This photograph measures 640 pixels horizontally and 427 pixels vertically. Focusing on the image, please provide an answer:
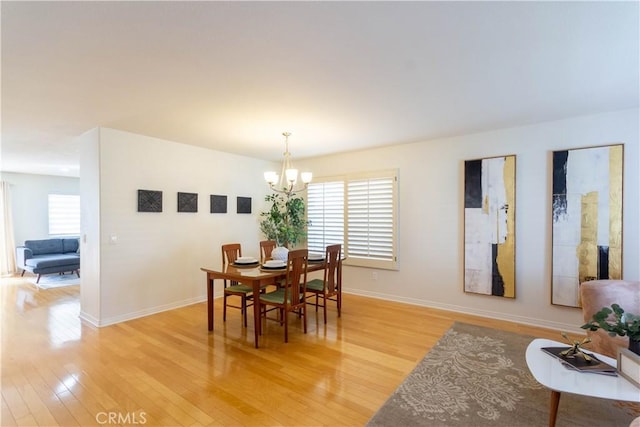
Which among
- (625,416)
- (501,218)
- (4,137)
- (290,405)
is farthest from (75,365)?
(501,218)

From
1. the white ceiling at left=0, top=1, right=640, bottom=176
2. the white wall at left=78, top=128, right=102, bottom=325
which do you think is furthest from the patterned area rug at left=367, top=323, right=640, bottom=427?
the white wall at left=78, top=128, right=102, bottom=325

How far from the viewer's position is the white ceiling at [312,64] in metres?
1.69

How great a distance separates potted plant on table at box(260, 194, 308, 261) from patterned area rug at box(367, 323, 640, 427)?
286 cm

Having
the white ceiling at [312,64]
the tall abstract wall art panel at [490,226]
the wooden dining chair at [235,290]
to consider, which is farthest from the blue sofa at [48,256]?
the tall abstract wall art panel at [490,226]

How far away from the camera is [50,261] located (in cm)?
629

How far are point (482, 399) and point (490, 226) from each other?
7.81ft

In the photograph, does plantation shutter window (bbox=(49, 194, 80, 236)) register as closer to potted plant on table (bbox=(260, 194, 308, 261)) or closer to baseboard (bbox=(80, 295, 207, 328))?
baseboard (bbox=(80, 295, 207, 328))

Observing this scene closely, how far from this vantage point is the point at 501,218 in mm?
3896

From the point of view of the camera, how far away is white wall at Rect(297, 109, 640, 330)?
10.9 feet

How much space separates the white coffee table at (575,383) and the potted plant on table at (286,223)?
349cm

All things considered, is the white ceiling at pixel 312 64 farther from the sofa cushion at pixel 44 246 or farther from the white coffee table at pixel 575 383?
the sofa cushion at pixel 44 246

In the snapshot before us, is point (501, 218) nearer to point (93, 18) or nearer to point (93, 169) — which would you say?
point (93, 18)

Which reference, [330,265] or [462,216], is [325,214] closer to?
[330,265]

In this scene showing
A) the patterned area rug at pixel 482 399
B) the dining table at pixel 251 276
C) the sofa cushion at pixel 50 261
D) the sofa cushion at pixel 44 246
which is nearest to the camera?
the patterned area rug at pixel 482 399
